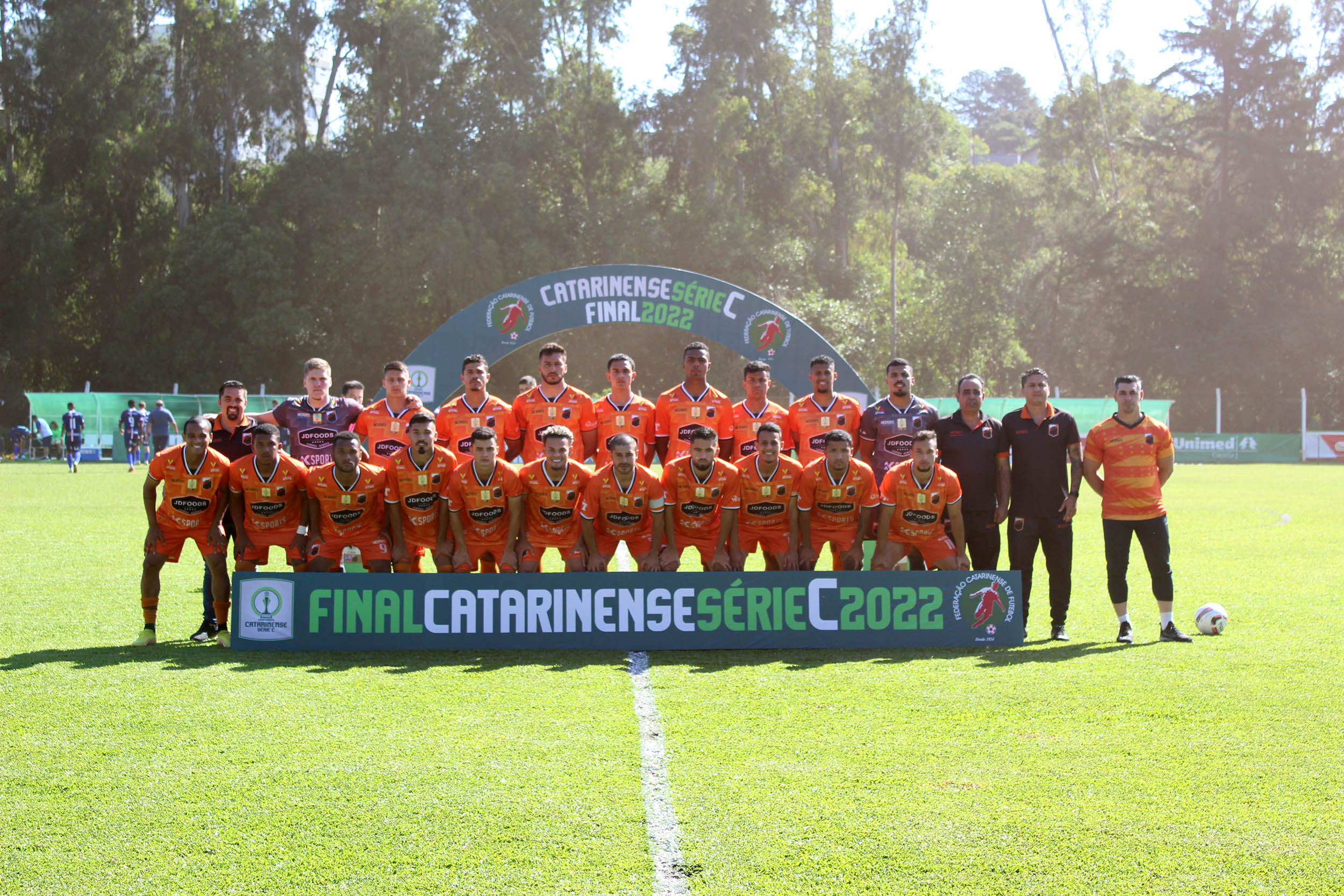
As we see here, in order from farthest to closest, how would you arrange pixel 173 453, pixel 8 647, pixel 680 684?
pixel 173 453, pixel 8 647, pixel 680 684

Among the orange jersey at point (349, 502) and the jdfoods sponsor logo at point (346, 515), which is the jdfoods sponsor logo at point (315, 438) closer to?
the orange jersey at point (349, 502)

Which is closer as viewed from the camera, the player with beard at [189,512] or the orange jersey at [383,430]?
the player with beard at [189,512]

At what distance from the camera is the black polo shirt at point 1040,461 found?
8.40 meters

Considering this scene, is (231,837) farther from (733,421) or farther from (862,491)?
(733,421)

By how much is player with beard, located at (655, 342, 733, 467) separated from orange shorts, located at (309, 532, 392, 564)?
2.81m

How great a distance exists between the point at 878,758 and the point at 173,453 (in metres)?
5.64

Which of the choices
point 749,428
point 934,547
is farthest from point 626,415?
point 934,547

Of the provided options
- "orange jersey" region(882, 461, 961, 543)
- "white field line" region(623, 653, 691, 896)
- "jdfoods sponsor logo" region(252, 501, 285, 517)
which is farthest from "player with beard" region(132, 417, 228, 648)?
"orange jersey" region(882, 461, 961, 543)

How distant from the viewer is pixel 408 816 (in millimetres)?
4488

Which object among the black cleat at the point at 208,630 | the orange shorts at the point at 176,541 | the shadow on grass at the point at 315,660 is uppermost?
the orange shorts at the point at 176,541

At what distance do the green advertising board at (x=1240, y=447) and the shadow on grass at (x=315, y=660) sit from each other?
37.7 meters

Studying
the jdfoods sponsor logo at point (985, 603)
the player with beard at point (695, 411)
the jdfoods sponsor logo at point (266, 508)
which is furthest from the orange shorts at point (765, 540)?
the jdfoods sponsor logo at point (266, 508)

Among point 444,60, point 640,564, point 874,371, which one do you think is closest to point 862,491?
point 640,564

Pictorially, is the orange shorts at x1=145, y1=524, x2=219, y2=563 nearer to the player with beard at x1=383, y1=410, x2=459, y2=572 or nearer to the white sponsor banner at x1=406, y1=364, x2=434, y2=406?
the player with beard at x1=383, y1=410, x2=459, y2=572
